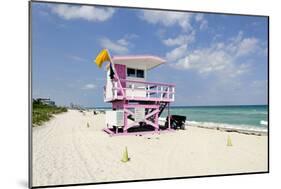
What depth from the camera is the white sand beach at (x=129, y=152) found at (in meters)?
4.00

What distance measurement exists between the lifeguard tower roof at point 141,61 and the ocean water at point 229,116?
0.89 meters

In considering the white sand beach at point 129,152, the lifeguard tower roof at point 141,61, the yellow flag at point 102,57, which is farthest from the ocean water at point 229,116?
the yellow flag at point 102,57

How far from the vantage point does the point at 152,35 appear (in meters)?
4.54

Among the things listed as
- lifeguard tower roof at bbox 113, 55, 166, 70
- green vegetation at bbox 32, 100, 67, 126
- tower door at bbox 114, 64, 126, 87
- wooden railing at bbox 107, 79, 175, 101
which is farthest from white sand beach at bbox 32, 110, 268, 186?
lifeguard tower roof at bbox 113, 55, 166, 70

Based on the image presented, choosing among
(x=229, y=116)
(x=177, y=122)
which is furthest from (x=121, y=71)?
(x=229, y=116)

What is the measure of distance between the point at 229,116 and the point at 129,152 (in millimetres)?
1806

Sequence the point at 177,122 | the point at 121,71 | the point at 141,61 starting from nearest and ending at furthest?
1. the point at 141,61
2. the point at 121,71
3. the point at 177,122

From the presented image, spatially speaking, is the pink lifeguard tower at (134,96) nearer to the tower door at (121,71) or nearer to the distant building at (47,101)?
the tower door at (121,71)

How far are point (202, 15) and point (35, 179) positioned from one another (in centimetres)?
314

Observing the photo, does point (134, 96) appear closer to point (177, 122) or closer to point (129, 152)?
point (177, 122)

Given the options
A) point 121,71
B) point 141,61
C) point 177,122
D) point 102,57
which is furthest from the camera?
point 177,122

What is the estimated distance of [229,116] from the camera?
17.0 feet

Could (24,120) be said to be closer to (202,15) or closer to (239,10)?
(202,15)
